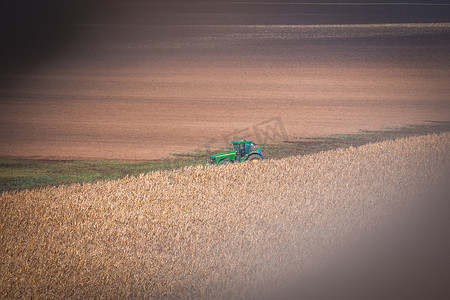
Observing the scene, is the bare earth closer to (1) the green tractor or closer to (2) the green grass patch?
(2) the green grass patch

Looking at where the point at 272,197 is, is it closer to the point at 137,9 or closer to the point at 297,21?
the point at 297,21

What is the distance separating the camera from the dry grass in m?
5.82

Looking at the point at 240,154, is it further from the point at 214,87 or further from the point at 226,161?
the point at 214,87

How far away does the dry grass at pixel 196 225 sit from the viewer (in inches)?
229

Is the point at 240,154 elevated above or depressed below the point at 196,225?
above

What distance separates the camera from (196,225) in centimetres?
760

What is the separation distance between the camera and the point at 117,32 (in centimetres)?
3625

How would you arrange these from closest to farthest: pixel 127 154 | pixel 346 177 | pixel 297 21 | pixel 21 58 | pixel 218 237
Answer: pixel 218 237 < pixel 346 177 < pixel 127 154 < pixel 21 58 < pixel 297 21

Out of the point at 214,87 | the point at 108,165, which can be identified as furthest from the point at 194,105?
the point at 108,165

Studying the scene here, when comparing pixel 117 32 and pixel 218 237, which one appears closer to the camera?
pixel 218 237

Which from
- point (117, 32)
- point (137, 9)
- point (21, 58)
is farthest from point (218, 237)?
point (137, 9)

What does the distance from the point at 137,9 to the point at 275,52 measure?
574 inches

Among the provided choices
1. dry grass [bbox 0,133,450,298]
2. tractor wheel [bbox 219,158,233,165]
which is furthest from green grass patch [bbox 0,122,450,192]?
dry grass [bbox 0,133,450,298]

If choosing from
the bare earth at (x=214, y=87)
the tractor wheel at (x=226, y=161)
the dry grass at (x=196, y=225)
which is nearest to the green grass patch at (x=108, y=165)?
the bare earth at (x=214, y=87)
